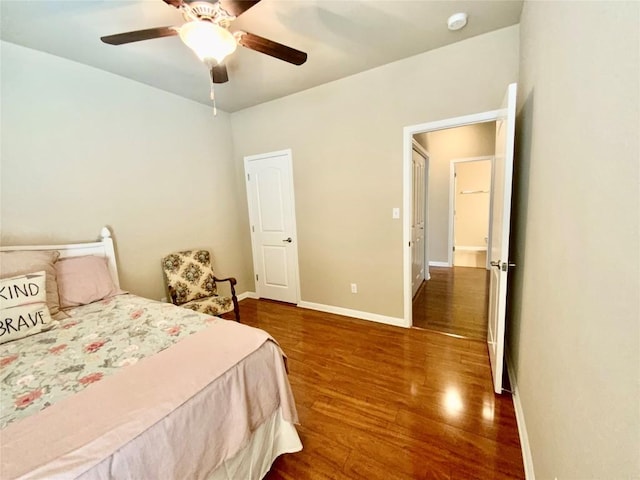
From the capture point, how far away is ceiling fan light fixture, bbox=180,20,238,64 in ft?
4.39

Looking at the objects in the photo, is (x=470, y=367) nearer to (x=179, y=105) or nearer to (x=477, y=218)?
(x=179, y=105)

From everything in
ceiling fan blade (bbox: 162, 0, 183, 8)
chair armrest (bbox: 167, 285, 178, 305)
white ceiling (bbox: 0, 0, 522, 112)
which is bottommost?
chair armrest (bbox: 167, 285, 178, 305)

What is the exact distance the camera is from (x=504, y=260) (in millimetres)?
1641

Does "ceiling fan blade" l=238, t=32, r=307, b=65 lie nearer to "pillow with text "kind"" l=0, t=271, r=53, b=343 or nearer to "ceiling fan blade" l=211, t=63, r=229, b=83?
"ceiling fan blade" l=211, t=63, r=229, b=83

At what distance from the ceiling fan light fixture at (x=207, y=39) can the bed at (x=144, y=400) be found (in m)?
1.54

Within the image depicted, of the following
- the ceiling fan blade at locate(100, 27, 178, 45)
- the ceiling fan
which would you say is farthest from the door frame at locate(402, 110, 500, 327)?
the ceiling fan blade at locate(100, 27, 178, 45)

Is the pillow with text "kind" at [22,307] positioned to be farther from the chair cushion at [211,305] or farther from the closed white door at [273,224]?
the closed white door at [273,224]

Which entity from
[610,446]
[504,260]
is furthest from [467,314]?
[610,446]

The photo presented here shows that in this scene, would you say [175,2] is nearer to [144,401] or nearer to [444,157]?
[144,401]

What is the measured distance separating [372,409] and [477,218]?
5923 mm

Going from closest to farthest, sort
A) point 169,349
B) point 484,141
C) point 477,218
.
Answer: point 169,349 → point 484,141 → point 477,218

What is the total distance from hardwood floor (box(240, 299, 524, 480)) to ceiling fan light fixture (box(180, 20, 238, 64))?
7.46ft

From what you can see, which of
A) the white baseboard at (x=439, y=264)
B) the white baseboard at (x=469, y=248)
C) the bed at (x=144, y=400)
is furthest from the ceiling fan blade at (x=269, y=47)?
the white baseboard at (x=469, y=248)

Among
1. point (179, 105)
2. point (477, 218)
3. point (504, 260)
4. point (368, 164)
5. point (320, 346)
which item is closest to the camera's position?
point (504, 260)
